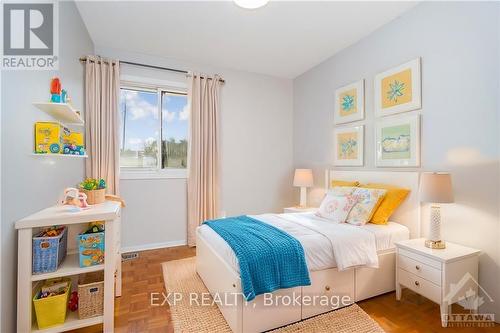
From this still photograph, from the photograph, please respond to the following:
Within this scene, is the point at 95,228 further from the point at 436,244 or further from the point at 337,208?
the point at 436,244

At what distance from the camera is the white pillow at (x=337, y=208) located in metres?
2.44

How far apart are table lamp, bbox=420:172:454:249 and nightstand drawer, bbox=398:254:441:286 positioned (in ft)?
0.61

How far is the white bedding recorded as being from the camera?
1.87m

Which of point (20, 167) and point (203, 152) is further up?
point (203, 152)

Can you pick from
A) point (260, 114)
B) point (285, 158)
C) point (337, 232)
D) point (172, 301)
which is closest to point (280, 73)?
point (260, 114)

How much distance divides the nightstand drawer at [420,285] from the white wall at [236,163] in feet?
7.80

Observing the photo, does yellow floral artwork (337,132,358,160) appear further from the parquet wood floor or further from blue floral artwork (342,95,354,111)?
A: the parquet wood floor

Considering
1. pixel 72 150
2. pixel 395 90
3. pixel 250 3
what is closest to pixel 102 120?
pixel 72 150

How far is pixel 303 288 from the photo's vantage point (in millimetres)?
1826

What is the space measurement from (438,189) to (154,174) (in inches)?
130

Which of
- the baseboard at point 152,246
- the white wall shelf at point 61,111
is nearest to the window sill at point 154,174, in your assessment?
the baseboard at point 152,246

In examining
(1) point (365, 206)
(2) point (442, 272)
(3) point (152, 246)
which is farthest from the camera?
(3) point (152, 246)

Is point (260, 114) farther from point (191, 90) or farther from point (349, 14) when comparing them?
point (349, 14)

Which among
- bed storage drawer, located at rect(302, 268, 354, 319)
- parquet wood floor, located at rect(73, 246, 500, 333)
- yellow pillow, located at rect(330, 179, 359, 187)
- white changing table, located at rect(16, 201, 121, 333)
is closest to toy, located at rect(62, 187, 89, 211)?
white changing table, located at rect(16, 201, 121, 333)
